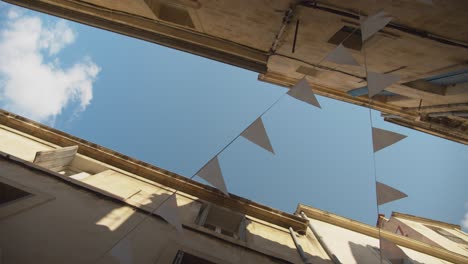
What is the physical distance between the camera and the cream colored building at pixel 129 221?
3.75 meters

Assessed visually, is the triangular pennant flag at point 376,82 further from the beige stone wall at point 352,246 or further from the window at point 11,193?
the window at point 11,193

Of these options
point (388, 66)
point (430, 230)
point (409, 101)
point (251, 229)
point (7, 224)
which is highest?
point (409, 101)

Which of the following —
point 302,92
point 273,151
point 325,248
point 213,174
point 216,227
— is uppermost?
point 302,92

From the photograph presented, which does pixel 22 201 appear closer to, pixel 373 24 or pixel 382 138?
pixel 382 138

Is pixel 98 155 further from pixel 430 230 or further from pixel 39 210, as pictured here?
pixel 430 230

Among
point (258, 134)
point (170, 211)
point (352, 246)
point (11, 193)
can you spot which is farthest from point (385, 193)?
point (11, 193)

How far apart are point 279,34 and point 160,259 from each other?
5.50 metres

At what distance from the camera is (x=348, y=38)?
596 centimetres

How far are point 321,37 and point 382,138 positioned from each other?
3.22m

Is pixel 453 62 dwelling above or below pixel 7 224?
above

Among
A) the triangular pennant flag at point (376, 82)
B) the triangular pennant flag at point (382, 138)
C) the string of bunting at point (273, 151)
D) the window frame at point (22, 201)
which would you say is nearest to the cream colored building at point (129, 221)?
the window frame at point (22, 201)

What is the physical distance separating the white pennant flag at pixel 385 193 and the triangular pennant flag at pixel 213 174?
95.1 inches

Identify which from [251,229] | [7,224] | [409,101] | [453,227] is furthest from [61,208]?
[453,227]

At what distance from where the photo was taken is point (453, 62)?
534 cm
